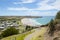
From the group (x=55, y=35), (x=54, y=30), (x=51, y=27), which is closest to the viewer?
(x=55, y=35)

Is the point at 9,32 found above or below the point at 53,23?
below

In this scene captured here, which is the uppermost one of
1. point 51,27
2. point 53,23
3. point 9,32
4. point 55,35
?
point 53,23

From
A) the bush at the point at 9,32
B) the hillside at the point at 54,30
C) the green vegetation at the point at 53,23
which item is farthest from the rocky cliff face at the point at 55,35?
the bush at the point at 9,32

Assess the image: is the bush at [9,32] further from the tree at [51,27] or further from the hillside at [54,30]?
the tree at [51,27]

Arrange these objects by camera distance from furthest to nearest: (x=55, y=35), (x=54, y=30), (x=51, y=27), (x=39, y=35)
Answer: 1. (x=51, y=27)
2. (x=54, y=30)
3. (x=39, y=35)
4. (x=55, y=35)

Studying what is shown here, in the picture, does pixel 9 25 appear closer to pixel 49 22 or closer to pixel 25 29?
pixel 25 29

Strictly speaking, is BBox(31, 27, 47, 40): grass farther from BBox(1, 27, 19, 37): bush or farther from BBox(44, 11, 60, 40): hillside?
BBox(1, 27, 19, 37): bush

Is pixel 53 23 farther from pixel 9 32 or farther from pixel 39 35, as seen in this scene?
pixel 9 32

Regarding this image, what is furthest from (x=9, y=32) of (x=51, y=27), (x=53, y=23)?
(x=53, y=23)

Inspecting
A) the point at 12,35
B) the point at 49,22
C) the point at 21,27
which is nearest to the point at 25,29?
the point at 21,27

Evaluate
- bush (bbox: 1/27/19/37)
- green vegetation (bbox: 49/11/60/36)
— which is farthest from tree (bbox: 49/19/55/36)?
bush (bbox: 1/27/19/37)

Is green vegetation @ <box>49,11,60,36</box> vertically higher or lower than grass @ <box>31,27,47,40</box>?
higher
